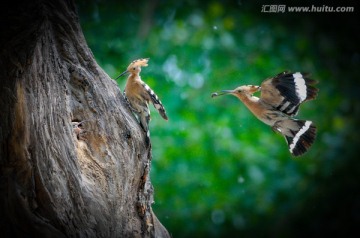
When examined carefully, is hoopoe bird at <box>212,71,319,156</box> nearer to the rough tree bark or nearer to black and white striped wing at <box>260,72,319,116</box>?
black and white striped wing at <box>260,72,319,116</box>

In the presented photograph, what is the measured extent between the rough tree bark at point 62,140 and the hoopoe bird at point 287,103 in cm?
73

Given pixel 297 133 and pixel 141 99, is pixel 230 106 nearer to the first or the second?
pixel 297 133

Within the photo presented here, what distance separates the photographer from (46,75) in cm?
210

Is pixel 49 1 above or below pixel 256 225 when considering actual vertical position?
above

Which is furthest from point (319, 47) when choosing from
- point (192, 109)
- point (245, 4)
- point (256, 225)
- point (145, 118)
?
point (145, 118)

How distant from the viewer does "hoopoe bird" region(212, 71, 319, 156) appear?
2713mm

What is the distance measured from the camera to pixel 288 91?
9.08 ft

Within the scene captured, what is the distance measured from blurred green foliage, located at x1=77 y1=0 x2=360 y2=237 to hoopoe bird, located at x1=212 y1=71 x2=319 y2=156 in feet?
5.65

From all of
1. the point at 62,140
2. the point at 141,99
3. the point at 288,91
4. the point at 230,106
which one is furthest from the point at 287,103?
the point at 230,106

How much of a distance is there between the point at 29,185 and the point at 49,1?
0.96 meters

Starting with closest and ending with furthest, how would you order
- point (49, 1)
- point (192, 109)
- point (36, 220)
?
point (36, 220) < point (49, 1) < point (192, 109)

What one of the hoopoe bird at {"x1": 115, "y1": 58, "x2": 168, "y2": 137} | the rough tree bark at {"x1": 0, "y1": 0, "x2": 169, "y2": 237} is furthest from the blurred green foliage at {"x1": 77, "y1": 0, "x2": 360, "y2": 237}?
the rough tree bark at {"x1": 0, "y1": 0, "x2": 169, "y2": 237}

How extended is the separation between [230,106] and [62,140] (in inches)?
122

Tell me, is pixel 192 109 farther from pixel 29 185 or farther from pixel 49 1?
pixel 29 185
